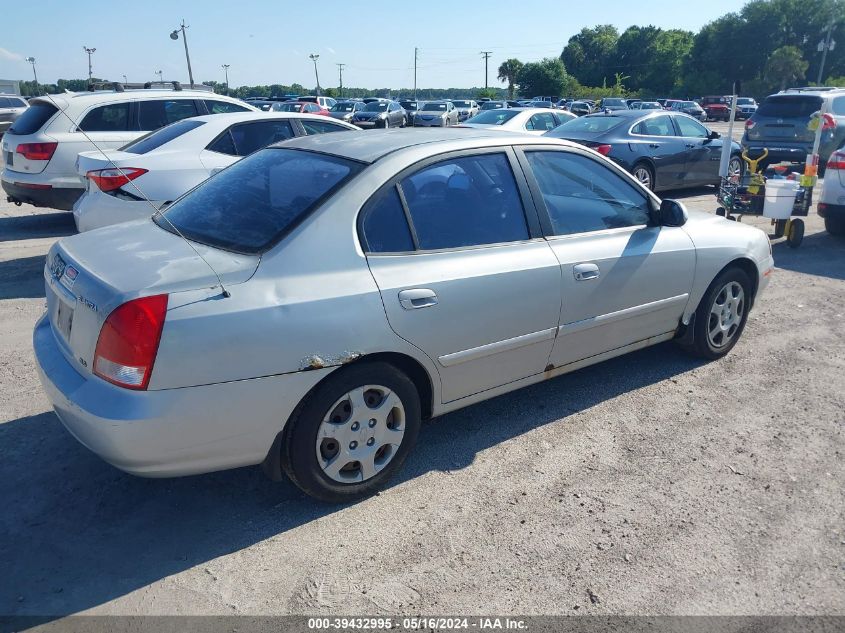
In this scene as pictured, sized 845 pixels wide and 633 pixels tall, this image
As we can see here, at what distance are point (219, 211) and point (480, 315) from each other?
1.45m

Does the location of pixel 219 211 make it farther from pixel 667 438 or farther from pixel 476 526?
pixel 667 438

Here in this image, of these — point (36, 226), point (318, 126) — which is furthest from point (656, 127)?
point (36, 226)

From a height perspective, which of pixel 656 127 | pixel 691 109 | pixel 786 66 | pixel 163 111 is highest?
pixel 786 66

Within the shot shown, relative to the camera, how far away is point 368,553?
310 centimetres

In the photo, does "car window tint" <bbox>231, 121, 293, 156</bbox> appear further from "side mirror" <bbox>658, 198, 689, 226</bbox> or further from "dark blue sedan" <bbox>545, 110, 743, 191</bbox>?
"dark blue sedan" <bbox>545, 110, 743, 191</bbox>

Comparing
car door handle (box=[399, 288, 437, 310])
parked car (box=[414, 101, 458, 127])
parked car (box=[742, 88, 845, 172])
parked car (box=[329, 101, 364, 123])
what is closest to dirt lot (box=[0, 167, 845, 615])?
car door handle (box=[399, 288, 437, 310])

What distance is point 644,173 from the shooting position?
12.1 meters

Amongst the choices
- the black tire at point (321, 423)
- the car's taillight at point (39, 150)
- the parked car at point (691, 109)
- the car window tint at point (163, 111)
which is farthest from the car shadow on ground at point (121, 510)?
the parked car at point (691, 109)

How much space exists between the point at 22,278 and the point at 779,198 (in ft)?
27.7

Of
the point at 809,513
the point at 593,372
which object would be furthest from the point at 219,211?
the point at 809,513

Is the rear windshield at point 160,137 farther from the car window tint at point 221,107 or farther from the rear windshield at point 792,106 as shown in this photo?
the rear windshield at point 792,106

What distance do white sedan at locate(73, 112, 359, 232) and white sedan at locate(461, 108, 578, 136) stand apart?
244 inches

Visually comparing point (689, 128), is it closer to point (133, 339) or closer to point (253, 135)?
point (253, 135)

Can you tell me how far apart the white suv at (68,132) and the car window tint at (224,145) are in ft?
6.13
